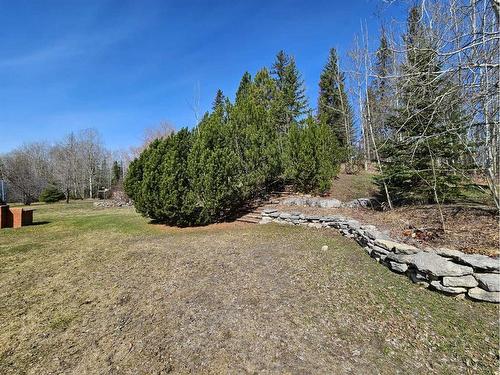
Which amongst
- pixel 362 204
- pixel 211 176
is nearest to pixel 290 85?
pixel 362 204

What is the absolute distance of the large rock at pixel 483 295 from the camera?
3021mm

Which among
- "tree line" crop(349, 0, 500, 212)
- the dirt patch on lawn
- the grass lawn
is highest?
"tree line" crop(349, 0, 500, 212)

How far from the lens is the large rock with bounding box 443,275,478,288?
3.18m

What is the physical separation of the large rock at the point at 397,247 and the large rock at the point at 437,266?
231mm

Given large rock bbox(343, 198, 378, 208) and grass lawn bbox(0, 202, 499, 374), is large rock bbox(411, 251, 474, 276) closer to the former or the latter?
grass lawn bbox(0, 202, 499, 374)

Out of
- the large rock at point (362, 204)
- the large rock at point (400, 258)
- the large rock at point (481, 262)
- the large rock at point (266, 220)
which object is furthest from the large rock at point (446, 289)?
→ the large rock at point (266, 220)

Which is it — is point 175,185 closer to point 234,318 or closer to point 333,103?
point 234,318

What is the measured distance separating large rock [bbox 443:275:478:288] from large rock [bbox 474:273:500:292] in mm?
57

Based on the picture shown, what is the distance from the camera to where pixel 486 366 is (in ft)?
7.03

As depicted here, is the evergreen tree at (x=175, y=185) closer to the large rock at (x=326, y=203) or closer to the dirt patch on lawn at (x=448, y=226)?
the large rock at (x=326, y=203)

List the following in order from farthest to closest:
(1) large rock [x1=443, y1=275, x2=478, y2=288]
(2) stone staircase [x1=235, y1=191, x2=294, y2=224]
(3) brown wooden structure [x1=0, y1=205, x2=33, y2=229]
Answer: (3) brown wooden structure [x1=0, y1=205, x2=33, y2=229], (2) stone staircase [x1=235, y1=191, x2=294, y2=224], (1) large rock [x1=443, y1=275, x2=478, y2=288]

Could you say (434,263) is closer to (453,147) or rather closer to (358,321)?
(358,321)

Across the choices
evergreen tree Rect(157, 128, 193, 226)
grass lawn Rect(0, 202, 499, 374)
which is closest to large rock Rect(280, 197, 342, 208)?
grass lawn Rect(0, 202, 499, 374)

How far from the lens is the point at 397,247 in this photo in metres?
4.24
